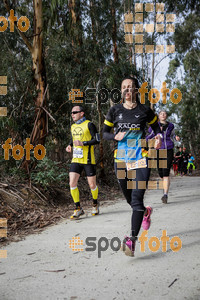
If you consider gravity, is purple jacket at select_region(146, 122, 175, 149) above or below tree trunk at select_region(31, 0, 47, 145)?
below

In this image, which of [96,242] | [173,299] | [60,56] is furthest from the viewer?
[60,56]

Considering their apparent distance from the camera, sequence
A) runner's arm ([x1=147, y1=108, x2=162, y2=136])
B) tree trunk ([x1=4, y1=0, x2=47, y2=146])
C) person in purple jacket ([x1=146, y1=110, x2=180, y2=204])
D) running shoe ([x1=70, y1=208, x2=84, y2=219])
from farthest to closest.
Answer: tree trunk ([x1=4, y1=0, x2=47, y2=146]) < person in purple jacket ([x1=146, y1=110, x2=180, y2=204]) < running shoe ([x1=70, y1=208, x2=84, y2=219]) < runner's arm ([x1=147, y1=108, x2=162, y2=136])

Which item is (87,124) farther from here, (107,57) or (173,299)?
(107,57)

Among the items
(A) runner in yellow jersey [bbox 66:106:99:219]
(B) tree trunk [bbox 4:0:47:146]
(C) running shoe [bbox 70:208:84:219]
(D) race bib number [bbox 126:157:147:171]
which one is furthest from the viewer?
(B) tree trunk [bbox 4:0:47:146]

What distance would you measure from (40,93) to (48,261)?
571cm

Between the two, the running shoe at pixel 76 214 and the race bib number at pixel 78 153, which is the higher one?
the race bib number at pixel 78 153

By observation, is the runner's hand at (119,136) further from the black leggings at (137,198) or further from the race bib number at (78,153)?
the race bib number at (78,153)

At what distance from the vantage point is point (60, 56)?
10.5m

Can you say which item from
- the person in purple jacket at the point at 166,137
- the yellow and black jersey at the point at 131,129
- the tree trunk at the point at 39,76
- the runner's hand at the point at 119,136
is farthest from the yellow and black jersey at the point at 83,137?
the runner's hand at the point at 119,136

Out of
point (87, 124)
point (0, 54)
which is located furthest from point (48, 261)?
point (0, 54)

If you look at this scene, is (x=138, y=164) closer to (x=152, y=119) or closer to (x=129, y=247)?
(x=152, y=119)

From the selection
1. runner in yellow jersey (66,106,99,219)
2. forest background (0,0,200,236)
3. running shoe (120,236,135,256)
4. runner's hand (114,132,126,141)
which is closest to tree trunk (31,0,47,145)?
forest background (0,0,200,236)

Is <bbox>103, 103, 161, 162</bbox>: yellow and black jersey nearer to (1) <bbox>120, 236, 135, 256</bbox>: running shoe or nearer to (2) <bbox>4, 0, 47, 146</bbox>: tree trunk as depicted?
(1) <bbox>120, 236, 135, 256</bbox>: running shoe

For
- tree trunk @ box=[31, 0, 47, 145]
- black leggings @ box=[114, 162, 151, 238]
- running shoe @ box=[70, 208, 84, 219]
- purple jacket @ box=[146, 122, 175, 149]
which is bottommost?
running shoe @ box=[70, 208, 84, 219]
